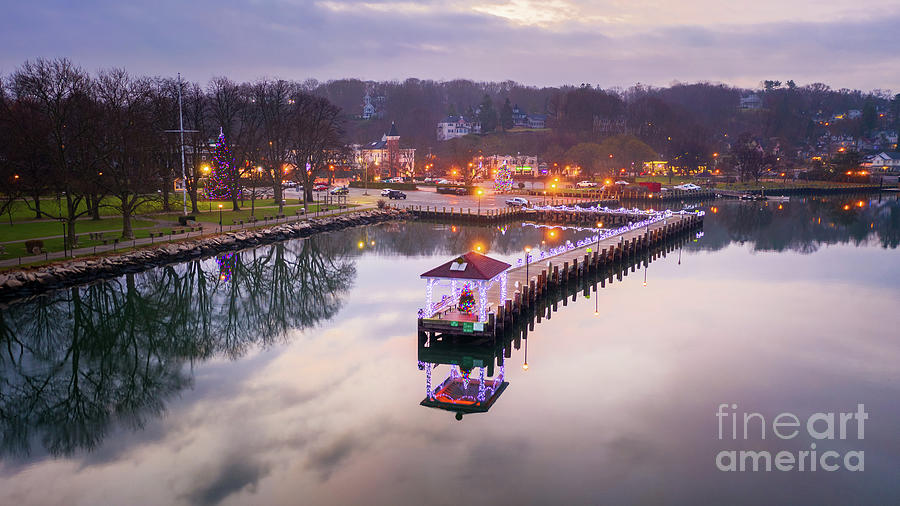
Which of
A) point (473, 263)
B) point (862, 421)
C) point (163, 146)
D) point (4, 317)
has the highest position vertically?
point (163, 146)

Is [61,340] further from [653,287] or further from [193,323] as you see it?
[653,287]

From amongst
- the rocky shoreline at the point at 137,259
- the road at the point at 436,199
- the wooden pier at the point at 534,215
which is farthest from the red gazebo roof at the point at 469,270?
the road at the point at 436,199

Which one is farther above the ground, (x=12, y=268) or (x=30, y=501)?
(x=12, y=268)

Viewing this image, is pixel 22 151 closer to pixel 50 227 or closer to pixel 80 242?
pixel 50 227

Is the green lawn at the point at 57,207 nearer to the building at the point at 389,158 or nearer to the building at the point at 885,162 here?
the building at the point at 389,158

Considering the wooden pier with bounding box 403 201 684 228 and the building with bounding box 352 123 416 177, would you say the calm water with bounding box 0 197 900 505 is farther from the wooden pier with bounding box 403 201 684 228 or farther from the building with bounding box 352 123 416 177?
the building with bounding box 352 123 416 177

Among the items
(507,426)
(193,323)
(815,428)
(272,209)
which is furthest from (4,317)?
(272,209)

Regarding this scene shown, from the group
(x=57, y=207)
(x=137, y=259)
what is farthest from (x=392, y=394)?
(x=57, y=207)
